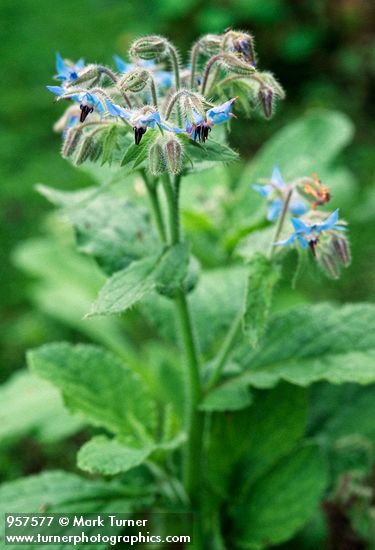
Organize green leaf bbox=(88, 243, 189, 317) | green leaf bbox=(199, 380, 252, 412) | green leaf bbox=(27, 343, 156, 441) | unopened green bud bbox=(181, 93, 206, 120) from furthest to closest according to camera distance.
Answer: green leaf bbox=(27, 343, 156, 441), green leaf bbox=(199, 380, 252, 412), green leaf bbox=(88, 243, 189, 317), unopened green bud bbox=(181, 93, 206, 120)

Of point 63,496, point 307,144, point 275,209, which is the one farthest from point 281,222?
point 307,144

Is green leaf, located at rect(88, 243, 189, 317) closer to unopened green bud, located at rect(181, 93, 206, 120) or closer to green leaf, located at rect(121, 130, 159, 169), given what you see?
green leaf, located at rect(121, 130, 159, 169)

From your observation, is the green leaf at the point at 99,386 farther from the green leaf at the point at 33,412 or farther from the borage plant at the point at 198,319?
the green leaf at the point at 33,412

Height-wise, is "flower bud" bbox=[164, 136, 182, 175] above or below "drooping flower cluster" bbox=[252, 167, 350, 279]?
above

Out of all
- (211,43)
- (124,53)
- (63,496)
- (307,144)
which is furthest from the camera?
(124,53)

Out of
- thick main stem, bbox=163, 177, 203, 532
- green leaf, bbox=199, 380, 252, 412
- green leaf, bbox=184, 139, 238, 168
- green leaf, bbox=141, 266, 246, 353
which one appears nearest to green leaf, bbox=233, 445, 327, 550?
thick main stem, bbox=163, 177, 203, 532

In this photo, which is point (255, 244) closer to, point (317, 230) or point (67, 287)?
point (317, 230)

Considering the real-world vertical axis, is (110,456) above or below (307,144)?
below
